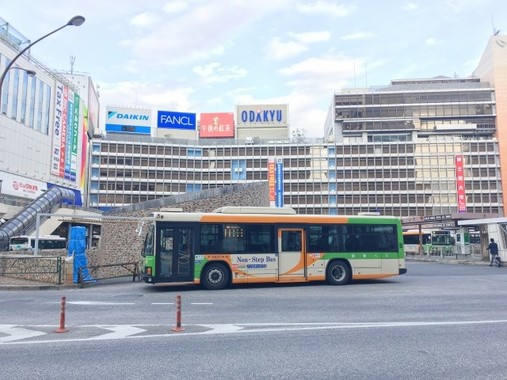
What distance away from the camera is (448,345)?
23.5 feet

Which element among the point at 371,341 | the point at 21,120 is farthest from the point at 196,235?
the point at 21,120

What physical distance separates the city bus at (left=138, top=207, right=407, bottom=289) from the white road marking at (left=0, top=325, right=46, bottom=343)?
664cm

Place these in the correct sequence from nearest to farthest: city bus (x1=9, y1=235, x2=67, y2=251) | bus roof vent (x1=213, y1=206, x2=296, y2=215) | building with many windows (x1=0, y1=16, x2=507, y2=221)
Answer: bus roof vent (x1=213, y1=206, x2=296, y2=215)
city bus (x1=9, y1=235, x2=67, y2=251)
building with many windows (x1=0, y1=16, x2=507, y2=221)

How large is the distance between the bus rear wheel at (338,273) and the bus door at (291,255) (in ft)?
3.83

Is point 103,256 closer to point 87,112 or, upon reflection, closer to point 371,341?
point 371,341

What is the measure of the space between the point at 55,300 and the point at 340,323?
9.36 meters

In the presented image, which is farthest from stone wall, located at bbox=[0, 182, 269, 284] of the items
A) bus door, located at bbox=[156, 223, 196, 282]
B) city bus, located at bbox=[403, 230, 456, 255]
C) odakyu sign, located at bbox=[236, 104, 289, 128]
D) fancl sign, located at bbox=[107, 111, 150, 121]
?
fancl sign, located at bbox=[107, 111, 150, 121]

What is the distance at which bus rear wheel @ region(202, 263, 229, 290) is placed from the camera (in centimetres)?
1600

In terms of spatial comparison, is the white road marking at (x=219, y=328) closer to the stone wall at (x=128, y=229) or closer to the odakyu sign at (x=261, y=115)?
the stone wall at (x=128, y=229)

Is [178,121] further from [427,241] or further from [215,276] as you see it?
[215,276]

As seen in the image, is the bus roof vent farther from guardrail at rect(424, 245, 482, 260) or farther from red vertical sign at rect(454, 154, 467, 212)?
red vertical sign at rect(454, 154, 467, 212)

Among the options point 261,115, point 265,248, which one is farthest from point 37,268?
point 261,115

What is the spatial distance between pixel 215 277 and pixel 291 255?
10.4 ft

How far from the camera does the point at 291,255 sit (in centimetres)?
1689
